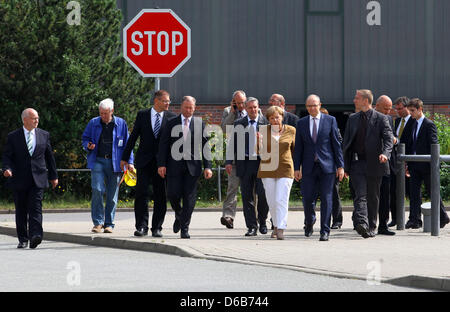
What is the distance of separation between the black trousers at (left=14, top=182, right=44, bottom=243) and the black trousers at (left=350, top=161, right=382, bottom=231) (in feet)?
13.6

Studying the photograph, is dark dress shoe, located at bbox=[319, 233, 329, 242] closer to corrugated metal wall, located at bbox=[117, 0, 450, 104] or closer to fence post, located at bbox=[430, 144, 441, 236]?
fence post, located at bbox=[430, 144, 441, 236]

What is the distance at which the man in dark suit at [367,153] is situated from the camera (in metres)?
14.5

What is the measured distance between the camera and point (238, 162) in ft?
49.4

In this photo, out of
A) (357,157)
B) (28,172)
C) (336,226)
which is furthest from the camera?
(336,226)

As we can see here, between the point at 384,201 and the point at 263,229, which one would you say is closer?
the point at 384,201

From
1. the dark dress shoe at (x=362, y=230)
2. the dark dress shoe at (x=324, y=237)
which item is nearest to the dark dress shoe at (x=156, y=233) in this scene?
the dark dress shoe at (x=324, y=237)

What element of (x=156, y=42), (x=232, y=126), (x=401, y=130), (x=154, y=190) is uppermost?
(x=156, y=42)

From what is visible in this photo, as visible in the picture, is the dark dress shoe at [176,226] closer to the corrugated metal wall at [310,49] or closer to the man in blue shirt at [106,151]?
the man in blue shirt at [106,151]

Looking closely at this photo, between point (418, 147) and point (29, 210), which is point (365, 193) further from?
point (29, 210)

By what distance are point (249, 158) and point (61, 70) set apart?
878cm

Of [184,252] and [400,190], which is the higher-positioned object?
[400,190]

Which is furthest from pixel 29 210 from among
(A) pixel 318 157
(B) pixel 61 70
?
(B) pixel 61 70

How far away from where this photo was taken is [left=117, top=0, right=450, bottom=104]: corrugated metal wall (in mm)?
28875

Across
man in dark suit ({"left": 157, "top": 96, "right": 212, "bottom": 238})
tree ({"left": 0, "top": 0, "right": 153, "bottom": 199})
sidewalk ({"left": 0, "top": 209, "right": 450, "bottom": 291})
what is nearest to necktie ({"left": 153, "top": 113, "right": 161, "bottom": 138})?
man in dark suit ({"left": 157, "top": 96, "right": 212, "bottom": 238})
